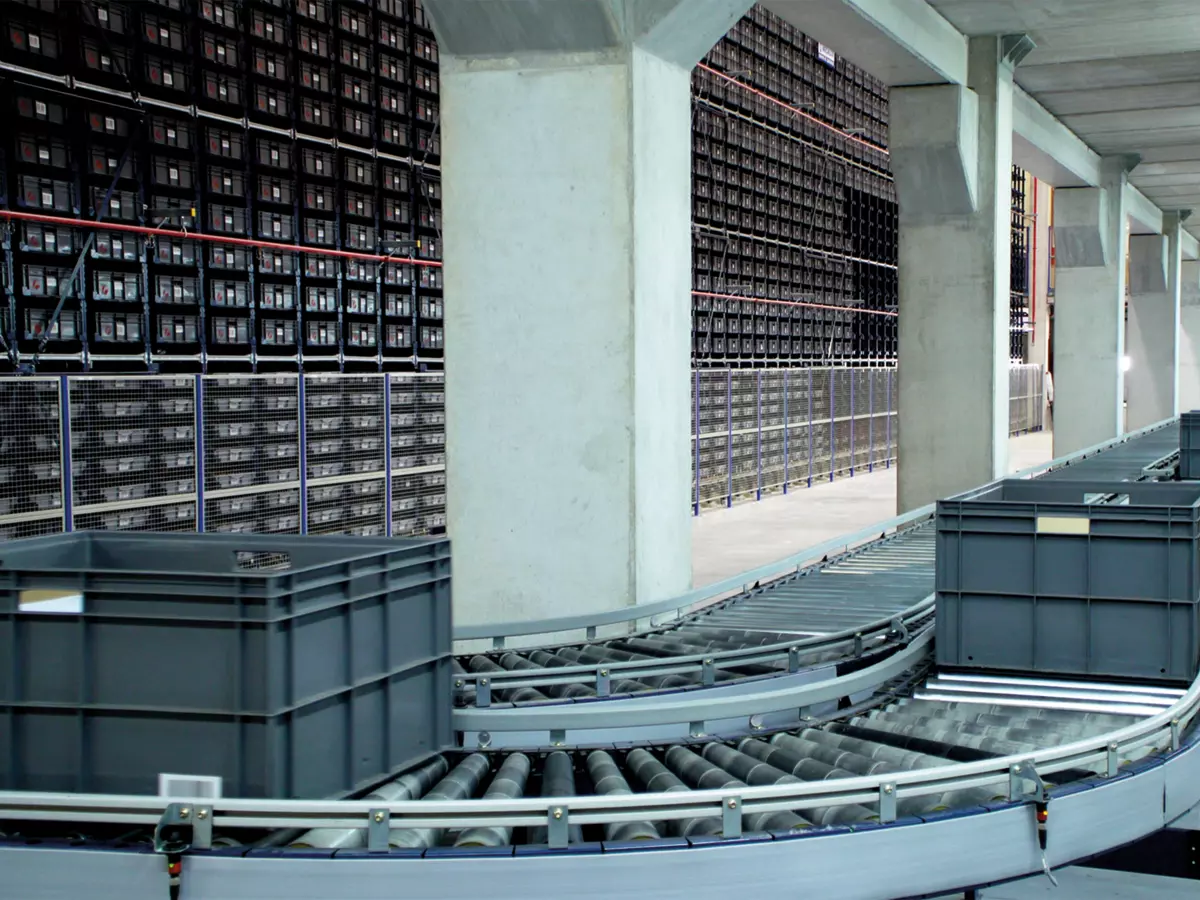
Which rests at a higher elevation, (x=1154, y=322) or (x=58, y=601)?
(x=1154, y=322)

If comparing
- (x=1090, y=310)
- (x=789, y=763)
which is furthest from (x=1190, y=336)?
(x=789, y=763)

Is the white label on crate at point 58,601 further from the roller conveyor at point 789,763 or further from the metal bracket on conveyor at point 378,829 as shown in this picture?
the metal bracket on conveyor at point 378,829

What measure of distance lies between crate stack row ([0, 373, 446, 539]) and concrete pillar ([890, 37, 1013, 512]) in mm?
5663

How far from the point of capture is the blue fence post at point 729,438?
819 inches

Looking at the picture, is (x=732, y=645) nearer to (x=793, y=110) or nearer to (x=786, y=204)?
(x=786, y=204)

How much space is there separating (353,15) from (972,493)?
8.21 meters

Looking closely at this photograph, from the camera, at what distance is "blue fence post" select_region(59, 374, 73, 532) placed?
954 cm

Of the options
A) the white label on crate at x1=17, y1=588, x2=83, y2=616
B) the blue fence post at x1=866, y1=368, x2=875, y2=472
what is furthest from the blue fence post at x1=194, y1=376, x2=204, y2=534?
the blue fence post at x1=866, y1=368, x2=875, y2=472

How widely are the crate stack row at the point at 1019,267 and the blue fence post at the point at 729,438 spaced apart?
19.0 metres

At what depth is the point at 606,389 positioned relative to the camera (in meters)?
7.82

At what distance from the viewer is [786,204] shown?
23.0m

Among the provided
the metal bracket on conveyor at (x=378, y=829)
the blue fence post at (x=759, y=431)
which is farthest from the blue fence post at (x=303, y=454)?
the blue fence post at (x=759, y=431)

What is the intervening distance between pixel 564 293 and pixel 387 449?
5.48m

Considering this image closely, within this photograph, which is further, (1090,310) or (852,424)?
(852,424)
